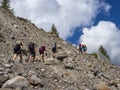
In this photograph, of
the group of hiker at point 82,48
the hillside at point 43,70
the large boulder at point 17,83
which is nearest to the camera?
the large boulder at point 17,83

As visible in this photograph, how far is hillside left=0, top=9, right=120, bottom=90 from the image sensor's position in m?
26.0

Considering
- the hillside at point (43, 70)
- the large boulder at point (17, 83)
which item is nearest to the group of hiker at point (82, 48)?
the hillside at point (43, 70)

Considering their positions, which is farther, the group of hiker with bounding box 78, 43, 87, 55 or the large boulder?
the group of hiker with bounding box 78, 43, 87, 55

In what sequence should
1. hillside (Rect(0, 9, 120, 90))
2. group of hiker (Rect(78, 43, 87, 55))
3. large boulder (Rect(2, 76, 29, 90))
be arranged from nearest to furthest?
large boulder (Rect(2, 76, 29, 90))
hillside (Rect(0, 9, 120, 90))
group of hiker (Rect(78, 43, 87, 55))

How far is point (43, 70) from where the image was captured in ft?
103

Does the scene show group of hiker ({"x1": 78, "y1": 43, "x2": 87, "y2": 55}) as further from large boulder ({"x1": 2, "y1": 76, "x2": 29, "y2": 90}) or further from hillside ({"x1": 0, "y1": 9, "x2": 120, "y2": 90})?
large boulder ({"x1": 2, "y1": 76, "x2": 29, "y2": 90})

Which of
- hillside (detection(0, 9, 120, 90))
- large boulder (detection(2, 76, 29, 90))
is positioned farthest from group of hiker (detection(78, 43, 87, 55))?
large boulder (detection(2, 76, 29, 90))

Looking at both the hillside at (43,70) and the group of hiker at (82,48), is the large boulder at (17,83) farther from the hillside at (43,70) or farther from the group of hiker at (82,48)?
the group of hiker at (82,48)

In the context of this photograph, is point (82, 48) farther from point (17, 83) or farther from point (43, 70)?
point (17, 83)

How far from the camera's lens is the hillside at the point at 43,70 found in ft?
85.3

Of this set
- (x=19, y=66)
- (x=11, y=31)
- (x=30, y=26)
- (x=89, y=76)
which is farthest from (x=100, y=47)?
(x=19, y=66)

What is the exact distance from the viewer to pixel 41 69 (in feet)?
103

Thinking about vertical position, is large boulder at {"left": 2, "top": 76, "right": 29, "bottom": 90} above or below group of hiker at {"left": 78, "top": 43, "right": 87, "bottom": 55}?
below

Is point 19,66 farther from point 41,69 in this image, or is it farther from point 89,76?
point 89,76
